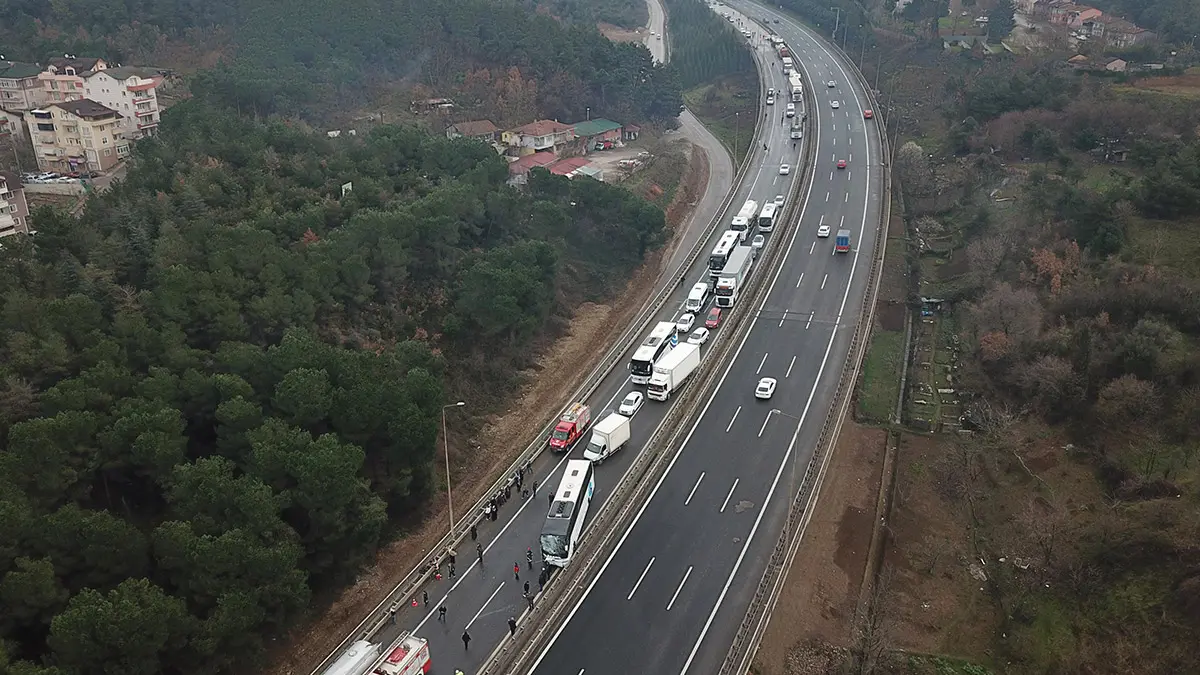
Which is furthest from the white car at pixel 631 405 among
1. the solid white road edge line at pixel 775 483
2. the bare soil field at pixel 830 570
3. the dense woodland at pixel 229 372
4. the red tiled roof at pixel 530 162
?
the red tiled roof at pixel 530 162

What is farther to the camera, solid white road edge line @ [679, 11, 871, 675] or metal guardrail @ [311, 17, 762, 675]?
metal guardrail @ [311, 17, 762, 675]

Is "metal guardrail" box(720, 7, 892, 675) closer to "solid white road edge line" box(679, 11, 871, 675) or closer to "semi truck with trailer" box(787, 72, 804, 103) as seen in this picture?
"solid white road edge line" box(679, 11, 871, 675)

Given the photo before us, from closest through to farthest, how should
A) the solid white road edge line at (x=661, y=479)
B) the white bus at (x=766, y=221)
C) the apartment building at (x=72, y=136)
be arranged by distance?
the solid white road edge line at (x=661, y=479) < the apartment building at (x=72, y=136) < the white bus at (x=766, y=221)

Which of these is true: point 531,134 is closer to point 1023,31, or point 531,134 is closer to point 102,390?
point 102,390

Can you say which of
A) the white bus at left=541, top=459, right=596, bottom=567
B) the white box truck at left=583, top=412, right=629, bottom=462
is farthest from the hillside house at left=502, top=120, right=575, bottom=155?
the white bus at left=541, top=459, right=596, bottom=567

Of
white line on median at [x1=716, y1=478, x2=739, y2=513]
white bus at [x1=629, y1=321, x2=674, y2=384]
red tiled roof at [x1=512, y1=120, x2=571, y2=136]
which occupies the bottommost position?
white line on median at [x1=716, y1=478, x2=739, y2=513]

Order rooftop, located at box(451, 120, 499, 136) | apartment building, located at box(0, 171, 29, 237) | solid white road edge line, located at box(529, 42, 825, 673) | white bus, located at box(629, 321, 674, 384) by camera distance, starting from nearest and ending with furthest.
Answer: solid white road edge line, located at box(529, 42, 825, 673) < white bus, located at box(629, 321, 674, 384) < apartment building, located at box(0, 171, 29, 237) < rooftop, located at box(451, 120, 499, 136)

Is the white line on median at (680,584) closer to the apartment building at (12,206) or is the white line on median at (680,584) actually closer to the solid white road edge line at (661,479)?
the solid white road edge line at (661,479)
